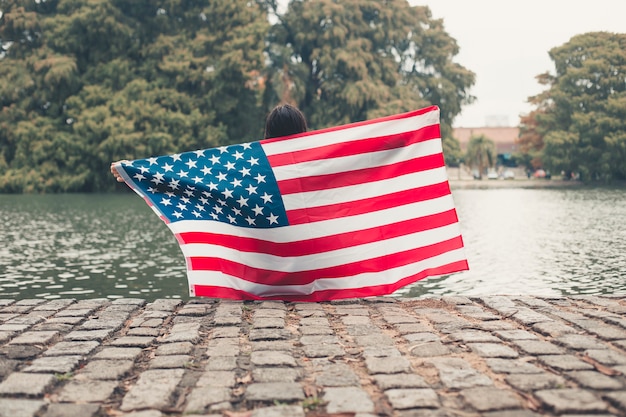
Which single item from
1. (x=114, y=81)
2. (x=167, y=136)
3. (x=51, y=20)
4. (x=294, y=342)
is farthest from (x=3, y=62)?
(x=294, y=342)

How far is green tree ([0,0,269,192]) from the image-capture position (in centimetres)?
3048

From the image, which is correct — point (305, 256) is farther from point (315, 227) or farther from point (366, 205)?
point (366, 205)

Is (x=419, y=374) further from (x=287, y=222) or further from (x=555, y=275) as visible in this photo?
(x=555, y=275)

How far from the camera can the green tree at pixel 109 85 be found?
1200 inches

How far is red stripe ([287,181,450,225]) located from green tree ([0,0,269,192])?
26277mm

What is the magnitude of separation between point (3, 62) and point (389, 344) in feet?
106

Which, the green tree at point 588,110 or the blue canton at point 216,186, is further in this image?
the green tree at point 588,110

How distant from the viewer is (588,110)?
4147 cm

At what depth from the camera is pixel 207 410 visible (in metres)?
2.54

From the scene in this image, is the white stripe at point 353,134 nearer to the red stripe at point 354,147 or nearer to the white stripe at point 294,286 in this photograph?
the red stripe at point 354,147

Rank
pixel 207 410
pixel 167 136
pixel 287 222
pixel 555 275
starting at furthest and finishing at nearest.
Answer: pixel 167 136 < pixel 555 275 < pixel 287 222 < pixel 207 410

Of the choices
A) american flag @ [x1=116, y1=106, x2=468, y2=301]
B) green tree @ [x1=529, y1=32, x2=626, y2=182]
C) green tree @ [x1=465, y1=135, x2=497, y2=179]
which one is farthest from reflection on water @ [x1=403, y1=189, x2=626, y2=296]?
green tree @ [x1=465, y1=135, x2=497, y2=179]

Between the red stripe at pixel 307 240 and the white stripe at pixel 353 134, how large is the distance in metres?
0.63

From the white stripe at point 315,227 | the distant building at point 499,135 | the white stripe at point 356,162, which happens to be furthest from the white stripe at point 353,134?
the distant building at point 499,135
